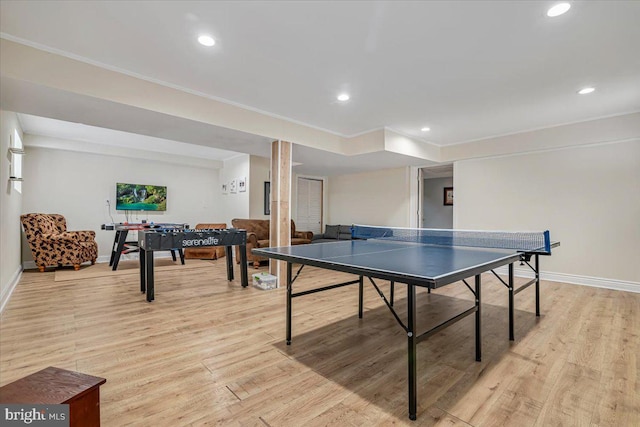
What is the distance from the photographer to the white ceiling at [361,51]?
7.20 ft

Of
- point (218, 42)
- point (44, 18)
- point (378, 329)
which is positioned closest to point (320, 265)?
point (378, 329)

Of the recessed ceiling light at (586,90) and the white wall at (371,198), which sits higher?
the recessed ceiling light at (586,90)

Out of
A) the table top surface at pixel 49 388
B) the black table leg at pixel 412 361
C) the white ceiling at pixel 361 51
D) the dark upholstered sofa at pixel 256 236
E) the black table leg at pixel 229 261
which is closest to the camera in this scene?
the table top surface at pixel 49 388

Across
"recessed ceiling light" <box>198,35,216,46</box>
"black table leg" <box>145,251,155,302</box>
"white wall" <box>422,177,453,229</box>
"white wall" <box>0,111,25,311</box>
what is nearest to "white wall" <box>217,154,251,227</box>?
"black table leg" <box>145,251,155,302</box>

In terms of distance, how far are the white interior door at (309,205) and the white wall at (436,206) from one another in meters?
3.44

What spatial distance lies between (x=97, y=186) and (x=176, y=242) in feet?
14.6

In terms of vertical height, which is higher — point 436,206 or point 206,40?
point 206,40

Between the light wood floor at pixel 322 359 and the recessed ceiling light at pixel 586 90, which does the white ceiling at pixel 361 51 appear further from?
the light wood floor at pixel 322 359

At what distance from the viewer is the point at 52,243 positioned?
5387mm

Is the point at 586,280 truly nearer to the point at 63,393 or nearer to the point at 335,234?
the point at 335,234

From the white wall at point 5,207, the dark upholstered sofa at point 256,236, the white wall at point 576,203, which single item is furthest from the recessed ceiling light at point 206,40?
the white wall at point 576,203

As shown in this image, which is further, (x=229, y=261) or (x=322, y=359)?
(x=229, y=261)

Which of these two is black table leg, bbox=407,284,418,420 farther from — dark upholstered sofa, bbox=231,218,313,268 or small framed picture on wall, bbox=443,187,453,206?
small framed picture on wall, bbox=443,187,453,206

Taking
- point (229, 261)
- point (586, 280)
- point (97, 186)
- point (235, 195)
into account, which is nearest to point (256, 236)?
point (229, 261)
